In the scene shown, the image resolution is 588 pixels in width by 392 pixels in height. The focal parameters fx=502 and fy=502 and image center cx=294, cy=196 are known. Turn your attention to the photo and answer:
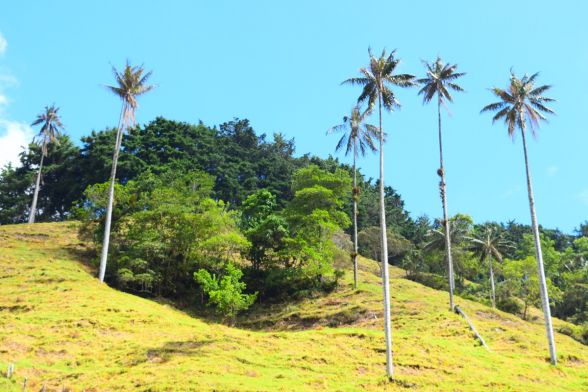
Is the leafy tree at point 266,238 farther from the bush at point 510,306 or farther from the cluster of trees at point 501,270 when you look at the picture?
the bush at point 510,306

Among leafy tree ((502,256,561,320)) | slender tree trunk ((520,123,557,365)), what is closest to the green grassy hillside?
slender tree trunk ((520,123,557,365))

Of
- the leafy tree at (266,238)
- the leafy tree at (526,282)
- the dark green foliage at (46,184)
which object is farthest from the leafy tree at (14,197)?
the leafy tree at (526,282)

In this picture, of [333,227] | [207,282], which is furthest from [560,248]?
[207,282]

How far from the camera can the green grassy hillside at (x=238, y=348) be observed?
22547mm

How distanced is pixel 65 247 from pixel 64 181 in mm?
34188

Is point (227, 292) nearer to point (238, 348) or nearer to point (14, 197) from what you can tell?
point (238, 348)

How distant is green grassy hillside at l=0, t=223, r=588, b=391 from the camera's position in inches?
888

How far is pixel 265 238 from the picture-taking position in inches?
1859

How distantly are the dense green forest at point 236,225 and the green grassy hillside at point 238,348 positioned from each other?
5.00 metres

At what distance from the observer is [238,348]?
2720 cm

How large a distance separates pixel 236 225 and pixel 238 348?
23083 mm

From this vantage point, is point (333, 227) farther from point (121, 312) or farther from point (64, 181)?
point (64, 181)

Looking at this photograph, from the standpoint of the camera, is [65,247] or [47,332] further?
[65,247]

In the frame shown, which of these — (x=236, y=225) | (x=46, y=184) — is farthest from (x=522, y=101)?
(x=46, y=184)
